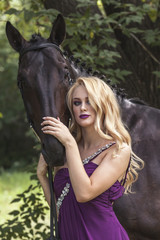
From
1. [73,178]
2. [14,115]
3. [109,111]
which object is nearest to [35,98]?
[109,111]

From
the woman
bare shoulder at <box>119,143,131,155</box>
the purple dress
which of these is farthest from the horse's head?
bare shoulder at <box>119,143,131,155</box>

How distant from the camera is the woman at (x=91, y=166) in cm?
204

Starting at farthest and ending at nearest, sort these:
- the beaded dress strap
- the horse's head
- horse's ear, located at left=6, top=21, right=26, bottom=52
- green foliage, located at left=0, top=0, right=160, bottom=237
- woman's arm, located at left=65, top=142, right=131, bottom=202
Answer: green foliage, located at left=0, top=0, right=160, bottom=237
horse's ear, located at left=6, top=21, right=26, bottom=52
the horse's head
the beaded dress strap
woman's arm, located at left=65, top=142, right=131, bottom=202

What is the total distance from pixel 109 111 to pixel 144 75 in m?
2.43

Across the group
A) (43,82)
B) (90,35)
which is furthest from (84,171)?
(90,35)

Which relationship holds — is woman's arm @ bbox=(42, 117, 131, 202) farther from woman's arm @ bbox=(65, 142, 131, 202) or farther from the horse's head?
the horse's head

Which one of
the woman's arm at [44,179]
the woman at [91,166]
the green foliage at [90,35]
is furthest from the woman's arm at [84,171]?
the green foliage at [90,35]

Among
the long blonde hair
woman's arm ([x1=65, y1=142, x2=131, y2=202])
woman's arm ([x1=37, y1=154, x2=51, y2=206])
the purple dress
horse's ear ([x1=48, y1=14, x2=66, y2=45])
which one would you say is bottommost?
the purple dress

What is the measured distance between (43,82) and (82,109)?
0.35m

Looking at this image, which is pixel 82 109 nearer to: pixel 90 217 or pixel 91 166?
pixel 91 166

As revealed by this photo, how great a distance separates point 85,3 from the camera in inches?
156

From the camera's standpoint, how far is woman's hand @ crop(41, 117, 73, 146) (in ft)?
6.81

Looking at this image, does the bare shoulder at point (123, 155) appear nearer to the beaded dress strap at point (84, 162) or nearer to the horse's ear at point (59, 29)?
the beaded dress strap at point (84, 162)

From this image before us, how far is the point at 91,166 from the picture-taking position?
7.11ft
